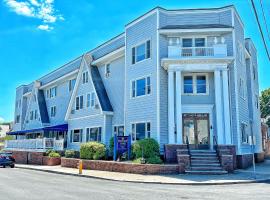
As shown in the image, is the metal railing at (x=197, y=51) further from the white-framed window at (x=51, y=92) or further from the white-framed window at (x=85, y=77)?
the white-framed window at (x=51, y=92)

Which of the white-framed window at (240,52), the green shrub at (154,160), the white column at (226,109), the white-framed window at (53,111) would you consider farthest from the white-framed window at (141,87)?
the white-framed window at (53,111)

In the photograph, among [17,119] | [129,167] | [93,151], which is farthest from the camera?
[17,119]

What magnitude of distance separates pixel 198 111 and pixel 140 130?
4.93 meters

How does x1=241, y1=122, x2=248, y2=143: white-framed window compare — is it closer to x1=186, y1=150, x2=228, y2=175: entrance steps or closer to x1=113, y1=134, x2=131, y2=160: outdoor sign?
x1=186, y1=150, x2=228, y2=175: entrance steps

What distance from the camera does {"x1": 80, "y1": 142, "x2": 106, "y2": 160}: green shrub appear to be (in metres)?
24.7

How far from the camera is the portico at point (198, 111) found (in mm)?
22141

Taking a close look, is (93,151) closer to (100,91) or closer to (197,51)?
(100,91)

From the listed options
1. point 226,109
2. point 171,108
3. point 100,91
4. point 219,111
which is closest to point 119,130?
point 100,91

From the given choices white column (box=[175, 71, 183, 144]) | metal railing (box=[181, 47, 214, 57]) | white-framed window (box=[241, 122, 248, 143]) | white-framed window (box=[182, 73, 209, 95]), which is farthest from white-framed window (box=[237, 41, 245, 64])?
white column (box=[175, 71, 183, 144])

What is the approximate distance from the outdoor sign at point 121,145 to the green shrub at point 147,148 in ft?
4.68

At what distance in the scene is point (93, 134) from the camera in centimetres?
3098

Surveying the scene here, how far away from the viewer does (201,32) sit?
24.2 meters

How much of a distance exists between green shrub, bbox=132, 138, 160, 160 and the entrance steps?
2546mm

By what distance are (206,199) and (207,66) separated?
1381cm
